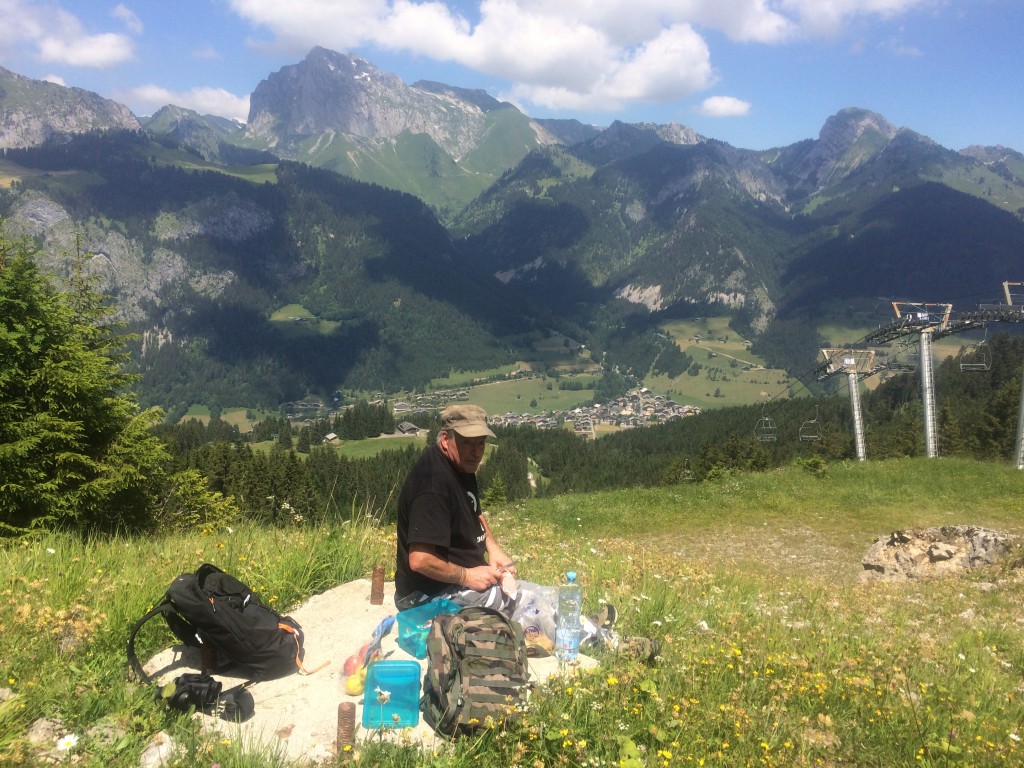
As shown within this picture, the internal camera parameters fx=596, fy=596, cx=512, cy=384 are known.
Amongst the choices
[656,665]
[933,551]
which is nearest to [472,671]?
[656,665]

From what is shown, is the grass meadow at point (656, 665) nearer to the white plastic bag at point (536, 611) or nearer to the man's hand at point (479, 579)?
the white plastic bag at point (536, 611)

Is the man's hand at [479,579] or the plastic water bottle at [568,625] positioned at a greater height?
the man's hand at [479,579]

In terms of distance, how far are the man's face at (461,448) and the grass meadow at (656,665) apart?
203cm

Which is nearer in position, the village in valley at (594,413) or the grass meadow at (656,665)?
the grass meadow at (656,665)

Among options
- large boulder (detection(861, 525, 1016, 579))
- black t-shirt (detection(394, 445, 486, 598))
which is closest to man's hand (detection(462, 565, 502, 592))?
black t-shirt (detection(394, 445, 486, 598))

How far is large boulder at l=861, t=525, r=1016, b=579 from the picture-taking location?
1275 centimetres

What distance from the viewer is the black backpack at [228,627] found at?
450 cm

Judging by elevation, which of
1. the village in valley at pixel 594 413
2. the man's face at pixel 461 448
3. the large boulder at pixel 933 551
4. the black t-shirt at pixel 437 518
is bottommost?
the village in valley at pixel 594 413

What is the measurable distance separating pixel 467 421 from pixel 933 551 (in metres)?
13.1

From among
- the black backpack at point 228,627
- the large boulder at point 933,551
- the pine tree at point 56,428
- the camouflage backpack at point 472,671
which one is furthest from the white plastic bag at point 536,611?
the pine tree at point 56,428

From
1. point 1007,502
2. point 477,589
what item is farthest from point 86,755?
point 1007,502

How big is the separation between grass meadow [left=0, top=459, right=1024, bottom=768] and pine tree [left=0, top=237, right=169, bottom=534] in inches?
244

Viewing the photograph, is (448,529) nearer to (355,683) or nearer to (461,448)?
(461,448)

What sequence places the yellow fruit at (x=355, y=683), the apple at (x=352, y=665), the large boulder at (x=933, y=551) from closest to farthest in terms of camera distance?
the yellow fruit at (x=355, y=683) → the apple at (x=352, y=665) → the large boulder at (x=933, y=551)
